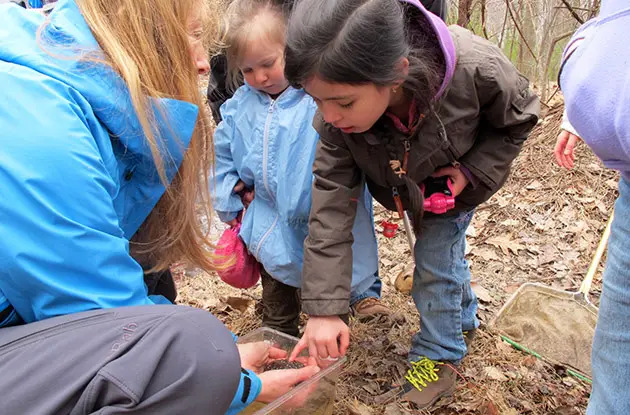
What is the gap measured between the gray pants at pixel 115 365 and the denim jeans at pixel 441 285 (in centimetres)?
103

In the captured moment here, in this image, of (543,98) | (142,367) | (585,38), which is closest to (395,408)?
(142,367)

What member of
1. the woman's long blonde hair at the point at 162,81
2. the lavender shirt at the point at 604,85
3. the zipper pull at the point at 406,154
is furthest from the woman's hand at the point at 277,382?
the lavender shirt at the point at 604,85

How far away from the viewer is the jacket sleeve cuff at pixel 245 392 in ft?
4.63

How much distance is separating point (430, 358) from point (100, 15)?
1670 millimetres

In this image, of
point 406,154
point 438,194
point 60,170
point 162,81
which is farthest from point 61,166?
point 438,194

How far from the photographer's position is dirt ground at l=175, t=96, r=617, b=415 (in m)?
2.18

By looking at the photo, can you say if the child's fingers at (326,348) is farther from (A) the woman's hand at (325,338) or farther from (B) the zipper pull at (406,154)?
(B) the zipper pull at (406,154)

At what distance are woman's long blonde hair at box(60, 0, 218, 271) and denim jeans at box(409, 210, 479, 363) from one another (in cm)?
85

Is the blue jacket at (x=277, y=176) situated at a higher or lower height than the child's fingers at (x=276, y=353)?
higher

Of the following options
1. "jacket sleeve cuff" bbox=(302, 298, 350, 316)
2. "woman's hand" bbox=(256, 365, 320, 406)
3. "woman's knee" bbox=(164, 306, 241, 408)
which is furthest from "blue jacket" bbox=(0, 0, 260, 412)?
"jacket sleeve cuff" bbox=(302, 298, 350, 316)

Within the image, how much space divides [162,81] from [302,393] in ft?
3.21

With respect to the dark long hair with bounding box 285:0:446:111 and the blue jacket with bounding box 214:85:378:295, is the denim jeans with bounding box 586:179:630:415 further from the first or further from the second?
the blue jacket with bounding box 214:85:378:295

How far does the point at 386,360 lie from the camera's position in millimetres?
2400

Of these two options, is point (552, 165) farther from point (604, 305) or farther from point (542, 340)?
point (604, 305)
